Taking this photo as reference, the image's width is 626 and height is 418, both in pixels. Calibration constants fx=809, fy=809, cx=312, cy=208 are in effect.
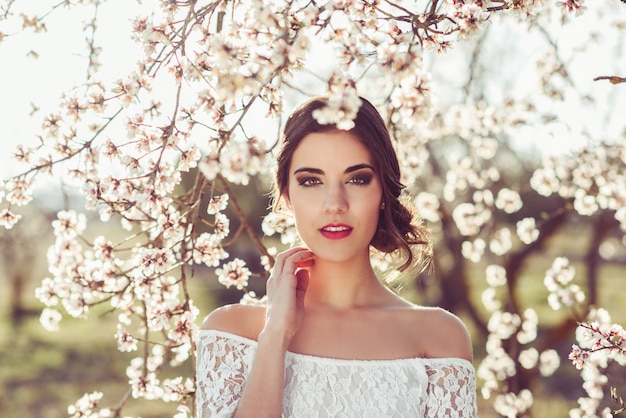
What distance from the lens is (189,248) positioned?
2.35 meters

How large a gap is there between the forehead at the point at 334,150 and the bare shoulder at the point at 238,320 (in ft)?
1.35

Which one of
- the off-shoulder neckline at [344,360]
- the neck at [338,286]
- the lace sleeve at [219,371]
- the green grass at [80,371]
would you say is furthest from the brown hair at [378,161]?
the green grass at [80,371]

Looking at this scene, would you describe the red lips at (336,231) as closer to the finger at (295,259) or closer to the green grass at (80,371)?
the finger at (295,259)

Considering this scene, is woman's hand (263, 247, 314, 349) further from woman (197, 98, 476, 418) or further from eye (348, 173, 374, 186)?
eye (348, 173, 374, 186)

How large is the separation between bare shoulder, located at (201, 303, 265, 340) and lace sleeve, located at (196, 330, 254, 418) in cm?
2

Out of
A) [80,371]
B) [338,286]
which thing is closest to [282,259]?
[338,286]

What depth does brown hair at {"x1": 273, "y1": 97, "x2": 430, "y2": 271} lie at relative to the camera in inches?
81.4

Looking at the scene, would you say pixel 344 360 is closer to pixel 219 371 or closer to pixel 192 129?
pixel 219 371

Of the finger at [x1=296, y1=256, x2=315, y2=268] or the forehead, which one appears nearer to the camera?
the forehead

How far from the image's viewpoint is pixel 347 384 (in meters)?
2.03

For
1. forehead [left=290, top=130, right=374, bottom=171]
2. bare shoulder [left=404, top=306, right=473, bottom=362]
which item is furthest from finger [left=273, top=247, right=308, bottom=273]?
bare shoulder [left=404, top=306, right=473, bottom=362]

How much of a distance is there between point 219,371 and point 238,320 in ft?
0.48

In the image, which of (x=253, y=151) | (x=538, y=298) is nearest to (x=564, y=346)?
(x=538, y=298)

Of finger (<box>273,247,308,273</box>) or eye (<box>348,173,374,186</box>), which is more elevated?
eye (<box>348,173,374,186</box>)
